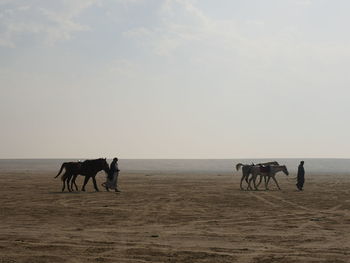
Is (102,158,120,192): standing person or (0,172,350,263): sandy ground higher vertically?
(102,158,120,192): standing person

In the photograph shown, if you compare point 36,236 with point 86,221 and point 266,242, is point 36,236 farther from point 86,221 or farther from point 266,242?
point 266,242

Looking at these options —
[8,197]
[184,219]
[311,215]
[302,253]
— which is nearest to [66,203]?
[8,197]

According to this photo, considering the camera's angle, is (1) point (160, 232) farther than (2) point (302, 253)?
Yes

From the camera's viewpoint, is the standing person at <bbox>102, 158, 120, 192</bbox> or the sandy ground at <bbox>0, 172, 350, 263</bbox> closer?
the sandy ground at <bbox>0, 172, 350, 263</bbox>

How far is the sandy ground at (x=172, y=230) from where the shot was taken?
9.30 m

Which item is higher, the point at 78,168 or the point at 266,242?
the point at 78,168

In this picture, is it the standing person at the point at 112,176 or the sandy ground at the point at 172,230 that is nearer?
the sandy ground at the point at 172,230

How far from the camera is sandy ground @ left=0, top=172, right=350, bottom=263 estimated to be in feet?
30.5

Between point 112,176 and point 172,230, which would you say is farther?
point 112,176

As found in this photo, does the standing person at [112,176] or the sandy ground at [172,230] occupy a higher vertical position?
the standing person at [112,176]

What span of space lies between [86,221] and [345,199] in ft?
41.6

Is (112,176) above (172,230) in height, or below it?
above

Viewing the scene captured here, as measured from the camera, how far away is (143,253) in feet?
30.9

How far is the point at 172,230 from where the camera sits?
40.8ft
